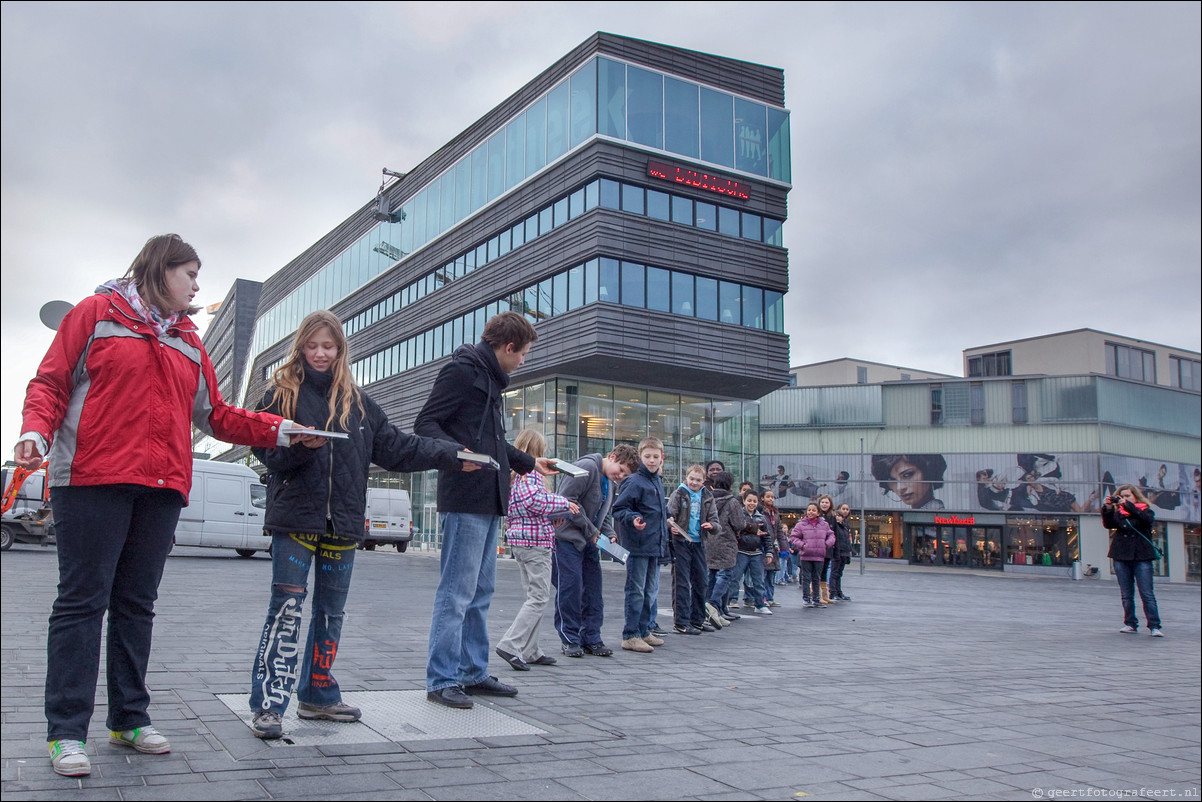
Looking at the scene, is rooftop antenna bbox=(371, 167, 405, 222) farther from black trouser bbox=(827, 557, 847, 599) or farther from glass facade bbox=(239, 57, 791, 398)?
black trouser bbox=(827, 557, 847, 599)

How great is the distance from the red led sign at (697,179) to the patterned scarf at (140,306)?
28.0m

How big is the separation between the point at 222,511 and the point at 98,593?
66.1ft

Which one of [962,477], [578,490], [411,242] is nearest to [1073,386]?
[962,477]

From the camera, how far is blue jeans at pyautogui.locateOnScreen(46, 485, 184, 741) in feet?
11.0

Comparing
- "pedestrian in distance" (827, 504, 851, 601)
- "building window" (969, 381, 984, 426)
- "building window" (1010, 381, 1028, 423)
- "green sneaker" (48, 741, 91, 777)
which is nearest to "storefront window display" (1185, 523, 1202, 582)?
"building window" (1010, 381, 1028, 423)

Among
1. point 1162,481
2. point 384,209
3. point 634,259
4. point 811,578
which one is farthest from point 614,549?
point 1162,481

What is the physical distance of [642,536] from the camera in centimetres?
865

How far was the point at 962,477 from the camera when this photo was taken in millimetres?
52250

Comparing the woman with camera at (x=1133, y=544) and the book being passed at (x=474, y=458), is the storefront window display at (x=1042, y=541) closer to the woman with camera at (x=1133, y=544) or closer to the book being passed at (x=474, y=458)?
the woman with camera at (x=1133, y=544)

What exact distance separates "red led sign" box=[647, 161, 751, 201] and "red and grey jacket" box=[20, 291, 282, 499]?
28.1 meters

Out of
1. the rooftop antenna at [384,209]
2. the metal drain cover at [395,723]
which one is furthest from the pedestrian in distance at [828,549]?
the rooftop antenna at [384,209]

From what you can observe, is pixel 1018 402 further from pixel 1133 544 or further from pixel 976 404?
pixel 1133 544

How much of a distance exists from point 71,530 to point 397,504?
95.5 feet

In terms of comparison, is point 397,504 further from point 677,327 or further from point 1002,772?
point 1002,772
